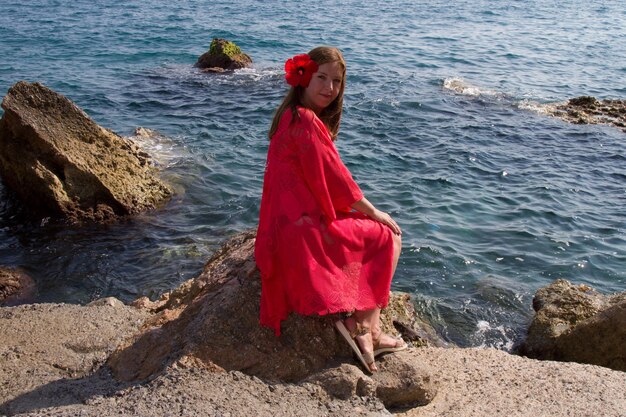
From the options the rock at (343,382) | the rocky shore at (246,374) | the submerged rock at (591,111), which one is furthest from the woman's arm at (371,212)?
the submerged rock at (591,111)

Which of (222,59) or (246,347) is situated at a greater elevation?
(222,59)

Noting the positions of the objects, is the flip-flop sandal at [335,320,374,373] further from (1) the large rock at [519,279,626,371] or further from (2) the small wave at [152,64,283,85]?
(2) the small wave at [152,64,283,85]

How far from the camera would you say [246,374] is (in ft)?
14.7

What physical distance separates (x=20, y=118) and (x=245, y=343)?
6.70 metres

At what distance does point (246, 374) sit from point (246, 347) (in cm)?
21

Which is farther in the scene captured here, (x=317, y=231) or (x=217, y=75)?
(x=217, y=75)

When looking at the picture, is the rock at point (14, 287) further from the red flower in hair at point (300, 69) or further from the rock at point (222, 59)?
the rock at point (222, 59)

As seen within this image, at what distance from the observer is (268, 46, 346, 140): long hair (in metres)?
4.78

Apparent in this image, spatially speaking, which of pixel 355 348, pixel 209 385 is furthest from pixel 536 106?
pixel 209 385

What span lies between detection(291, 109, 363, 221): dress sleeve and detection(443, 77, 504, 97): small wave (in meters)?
14.6

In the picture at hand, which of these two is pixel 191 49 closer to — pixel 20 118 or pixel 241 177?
pixel 241 177

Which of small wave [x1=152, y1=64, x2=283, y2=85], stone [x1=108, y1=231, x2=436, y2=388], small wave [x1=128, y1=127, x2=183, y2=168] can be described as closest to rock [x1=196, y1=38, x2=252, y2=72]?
small wave [x1=152, y1=64, x2=283, y2=85]

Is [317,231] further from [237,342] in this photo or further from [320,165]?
[237,342]

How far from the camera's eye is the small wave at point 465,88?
18.6 metres
